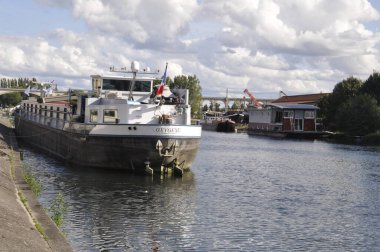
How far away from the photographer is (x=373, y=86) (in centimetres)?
9794

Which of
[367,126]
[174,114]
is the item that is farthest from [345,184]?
[367,126]

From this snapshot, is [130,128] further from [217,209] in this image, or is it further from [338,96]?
[338,96]

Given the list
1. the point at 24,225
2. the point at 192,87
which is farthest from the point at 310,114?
the point at 24,225

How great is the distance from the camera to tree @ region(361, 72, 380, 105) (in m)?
96.6

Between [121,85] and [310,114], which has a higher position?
[121,85]

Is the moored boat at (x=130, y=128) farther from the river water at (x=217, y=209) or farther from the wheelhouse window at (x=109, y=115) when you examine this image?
the river water at (x=217, y=209)

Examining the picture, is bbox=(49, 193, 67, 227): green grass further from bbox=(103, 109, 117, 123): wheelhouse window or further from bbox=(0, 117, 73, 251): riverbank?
bbox=(103, 109, 117, 123): wheelhouse window

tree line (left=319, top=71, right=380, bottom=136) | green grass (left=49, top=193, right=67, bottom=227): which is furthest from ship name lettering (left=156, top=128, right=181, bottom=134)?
tree line (left=319, top=71, right=380, bottom=136)

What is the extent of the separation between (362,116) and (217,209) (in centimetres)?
6878

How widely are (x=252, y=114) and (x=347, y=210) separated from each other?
97.5 metres

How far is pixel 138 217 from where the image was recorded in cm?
2027

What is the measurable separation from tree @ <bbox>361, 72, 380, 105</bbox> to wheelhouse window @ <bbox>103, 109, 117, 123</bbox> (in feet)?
240

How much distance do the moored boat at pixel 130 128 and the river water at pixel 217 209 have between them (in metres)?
0.99

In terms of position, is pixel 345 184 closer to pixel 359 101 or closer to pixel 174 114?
pixel 174 114
